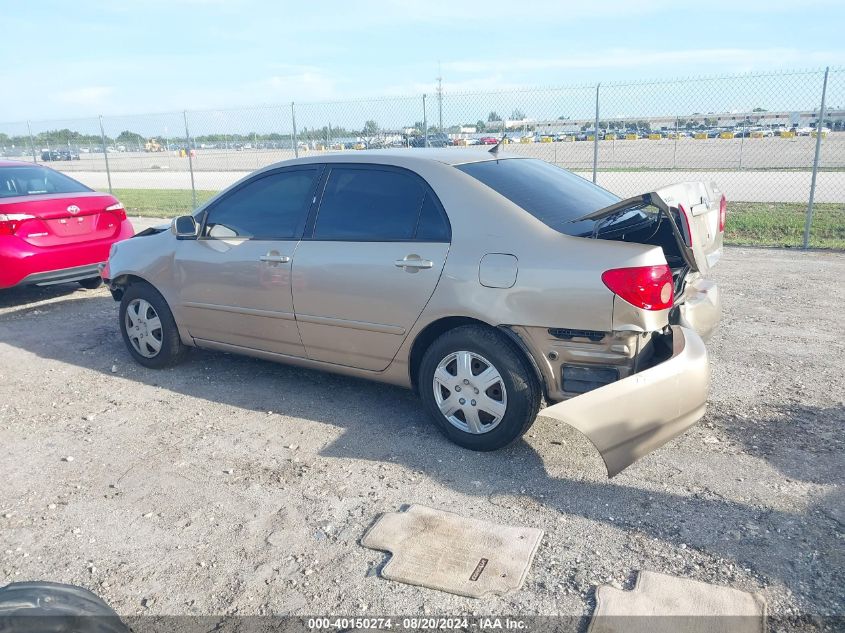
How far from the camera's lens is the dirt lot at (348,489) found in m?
3.01

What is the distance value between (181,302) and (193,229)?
0.56m

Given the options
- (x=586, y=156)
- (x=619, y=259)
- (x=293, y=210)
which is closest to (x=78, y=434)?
(x=293, y=210)

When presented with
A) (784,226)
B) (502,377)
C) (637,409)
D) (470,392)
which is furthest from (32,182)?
(784,226)

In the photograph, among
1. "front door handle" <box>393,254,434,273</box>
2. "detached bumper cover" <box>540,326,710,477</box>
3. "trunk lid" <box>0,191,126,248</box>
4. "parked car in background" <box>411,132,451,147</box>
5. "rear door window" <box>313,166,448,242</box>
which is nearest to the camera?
"detached bumper cover" <box>540,326,710,477</box>

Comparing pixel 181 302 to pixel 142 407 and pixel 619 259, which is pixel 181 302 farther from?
pixel 619 259

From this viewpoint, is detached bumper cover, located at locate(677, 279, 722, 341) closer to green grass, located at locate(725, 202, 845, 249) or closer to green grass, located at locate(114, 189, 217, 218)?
green grass, located at locate(725, 202, 845, 249)

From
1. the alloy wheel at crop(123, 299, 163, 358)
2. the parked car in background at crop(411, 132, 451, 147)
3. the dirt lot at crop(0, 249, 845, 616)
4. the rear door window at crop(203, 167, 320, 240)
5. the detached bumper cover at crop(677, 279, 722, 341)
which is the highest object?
the parked car in background at crop(411, 132, 451, 147)

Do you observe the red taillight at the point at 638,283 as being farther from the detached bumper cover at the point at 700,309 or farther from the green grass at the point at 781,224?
the green grass at the point at 781,224

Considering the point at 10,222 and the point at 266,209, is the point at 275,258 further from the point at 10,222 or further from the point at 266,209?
the point at 10,222

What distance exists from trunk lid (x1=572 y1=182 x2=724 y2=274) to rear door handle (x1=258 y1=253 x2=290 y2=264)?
1.92 meters

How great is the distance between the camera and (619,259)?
11.9 feet

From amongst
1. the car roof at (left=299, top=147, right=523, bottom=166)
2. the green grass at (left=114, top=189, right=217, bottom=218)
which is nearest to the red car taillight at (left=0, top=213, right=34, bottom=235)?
the car roof at (left=299, top=147, right=523, bottom=166)

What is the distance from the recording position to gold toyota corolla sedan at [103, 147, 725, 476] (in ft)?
11.8

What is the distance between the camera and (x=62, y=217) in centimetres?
766
